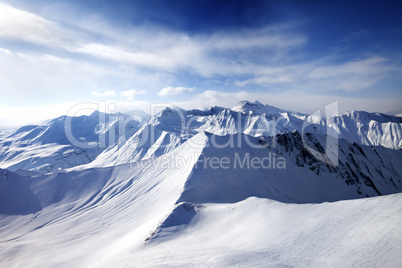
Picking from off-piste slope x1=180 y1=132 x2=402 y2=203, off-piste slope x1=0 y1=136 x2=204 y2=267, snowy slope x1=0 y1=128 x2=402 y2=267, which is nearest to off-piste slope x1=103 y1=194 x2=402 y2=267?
snowy slope x1=0 y1=128 x2=402 y2=267

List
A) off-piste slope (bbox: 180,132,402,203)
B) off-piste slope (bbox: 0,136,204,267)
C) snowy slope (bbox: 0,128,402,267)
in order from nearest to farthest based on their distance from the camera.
Answer: snowy slope (bbox: 0,128,402,267), off-piste slope (bbox: 0,136,204,267), off-piste slope (bbox: 180,132,402,203)

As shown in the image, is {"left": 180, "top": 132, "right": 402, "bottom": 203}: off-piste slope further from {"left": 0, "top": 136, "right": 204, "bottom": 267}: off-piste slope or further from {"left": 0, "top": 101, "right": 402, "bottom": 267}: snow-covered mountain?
{"left": 0, "top": 136, "right": 204, "bottom": 267}: off-piste slope

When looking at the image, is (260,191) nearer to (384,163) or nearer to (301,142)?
(301,142)

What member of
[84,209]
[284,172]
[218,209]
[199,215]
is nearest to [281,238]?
[218,209]

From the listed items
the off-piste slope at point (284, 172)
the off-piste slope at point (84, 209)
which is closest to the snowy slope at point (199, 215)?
the off-piste slope at point (84, 209)

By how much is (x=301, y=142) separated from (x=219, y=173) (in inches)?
2394

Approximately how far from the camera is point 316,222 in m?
23.8

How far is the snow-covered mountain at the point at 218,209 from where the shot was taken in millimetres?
19688

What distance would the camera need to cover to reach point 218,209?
3462 cm

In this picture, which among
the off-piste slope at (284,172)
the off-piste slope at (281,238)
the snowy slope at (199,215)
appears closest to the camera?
the off-piste slope at (281,238)

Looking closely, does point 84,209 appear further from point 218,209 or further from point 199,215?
point 218,209

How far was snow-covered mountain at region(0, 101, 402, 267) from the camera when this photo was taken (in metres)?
19.7

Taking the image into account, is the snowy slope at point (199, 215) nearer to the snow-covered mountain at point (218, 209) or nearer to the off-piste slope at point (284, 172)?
the snow-covered mountain at point (218, 209)

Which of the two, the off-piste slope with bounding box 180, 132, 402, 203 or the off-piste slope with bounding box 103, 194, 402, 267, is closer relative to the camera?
the off-piste slope with bounding box 103, 194, 402, 267
